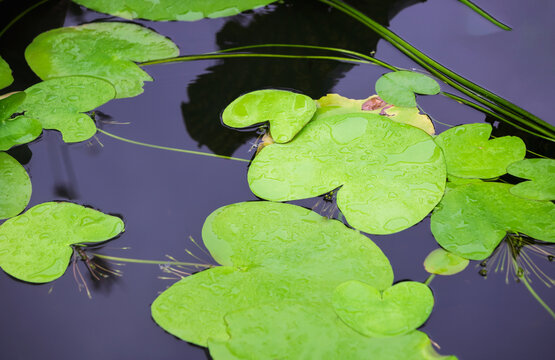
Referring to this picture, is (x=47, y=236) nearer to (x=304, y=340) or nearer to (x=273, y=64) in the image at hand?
(x=304, y=340)

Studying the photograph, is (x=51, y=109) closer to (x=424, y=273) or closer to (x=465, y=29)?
(x=424, y=273)

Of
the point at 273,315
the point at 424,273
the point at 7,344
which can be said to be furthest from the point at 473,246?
the point at 7,344

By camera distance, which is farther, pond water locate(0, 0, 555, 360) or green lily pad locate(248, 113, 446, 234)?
green lily pad locate(248, 113, 446, 234)

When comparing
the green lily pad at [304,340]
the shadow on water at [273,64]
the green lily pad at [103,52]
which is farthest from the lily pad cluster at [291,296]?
the green lily pad at [103,52]

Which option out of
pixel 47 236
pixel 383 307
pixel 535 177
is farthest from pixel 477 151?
pixel 47 236

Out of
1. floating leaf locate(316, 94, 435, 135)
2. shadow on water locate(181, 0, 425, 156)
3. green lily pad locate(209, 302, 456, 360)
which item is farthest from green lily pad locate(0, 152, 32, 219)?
floating leaf locate(316, 94, 435, 135)

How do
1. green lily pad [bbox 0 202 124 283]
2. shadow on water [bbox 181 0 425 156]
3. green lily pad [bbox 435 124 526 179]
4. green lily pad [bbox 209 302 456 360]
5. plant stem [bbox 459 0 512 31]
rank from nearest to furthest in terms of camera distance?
green lily pad [bbox 209 302 456 360]
green lily pad [bbox 0 202 124 283]
green lily pad [bbox 435 124 526 179]
shadow on water [bbox 181 0 425 156]
plant stem [bbox 459 0 512 31]

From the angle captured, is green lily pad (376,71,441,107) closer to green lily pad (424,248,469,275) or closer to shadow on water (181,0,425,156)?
shadow on water (181,0,425,156)

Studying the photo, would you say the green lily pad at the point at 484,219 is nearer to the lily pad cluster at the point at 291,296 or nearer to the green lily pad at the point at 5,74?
the lily pad cluster at the point at 291,296
